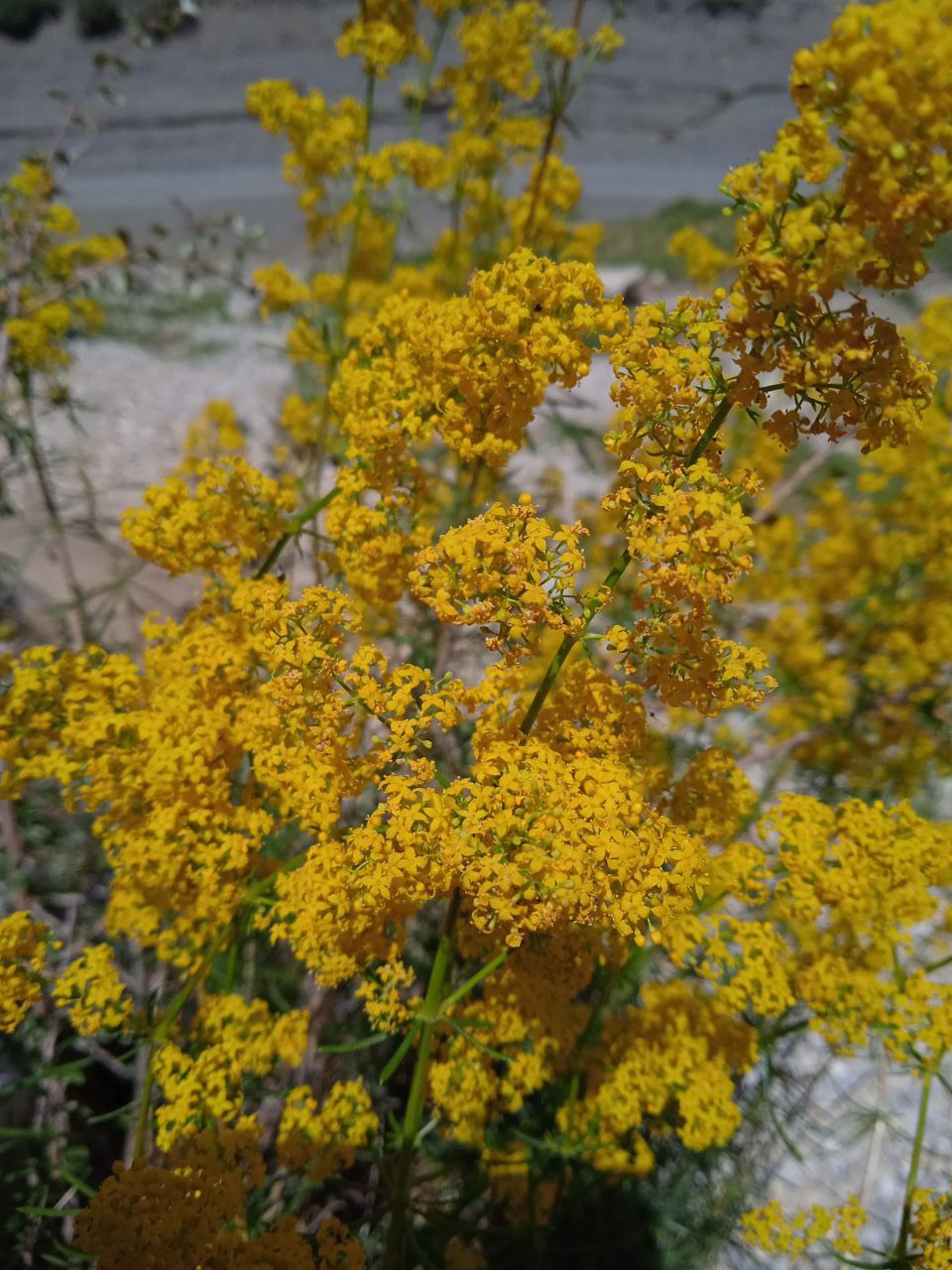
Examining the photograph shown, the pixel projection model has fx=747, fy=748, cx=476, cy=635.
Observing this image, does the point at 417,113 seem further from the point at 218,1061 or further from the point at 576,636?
the point at 218,1061

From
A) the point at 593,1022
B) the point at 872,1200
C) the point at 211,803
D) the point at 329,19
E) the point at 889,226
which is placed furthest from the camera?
the point at 329,19

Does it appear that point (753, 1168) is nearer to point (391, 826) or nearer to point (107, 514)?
point (391, 826)

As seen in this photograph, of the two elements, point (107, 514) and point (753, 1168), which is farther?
point (107, 514)

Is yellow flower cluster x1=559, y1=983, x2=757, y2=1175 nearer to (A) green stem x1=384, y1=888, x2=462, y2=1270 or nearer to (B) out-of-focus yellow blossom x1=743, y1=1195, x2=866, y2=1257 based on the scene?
(B) out-of-focus yellow blossom x1=743, y1=1195, x2=866, y2=1257

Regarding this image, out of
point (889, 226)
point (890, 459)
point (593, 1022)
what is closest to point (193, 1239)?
point (593, 1022)

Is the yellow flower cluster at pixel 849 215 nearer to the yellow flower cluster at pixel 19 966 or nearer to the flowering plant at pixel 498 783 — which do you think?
the flowering plant at pixel 498 783

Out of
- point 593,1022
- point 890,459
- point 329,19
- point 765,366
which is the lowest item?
point 593,1022

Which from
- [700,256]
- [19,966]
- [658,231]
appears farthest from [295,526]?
[658,231]

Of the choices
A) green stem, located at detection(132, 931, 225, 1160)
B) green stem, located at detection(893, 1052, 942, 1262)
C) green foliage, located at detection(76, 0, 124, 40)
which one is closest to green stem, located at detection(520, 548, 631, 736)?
green stem, located at detection(132, 931, 225, 1160)

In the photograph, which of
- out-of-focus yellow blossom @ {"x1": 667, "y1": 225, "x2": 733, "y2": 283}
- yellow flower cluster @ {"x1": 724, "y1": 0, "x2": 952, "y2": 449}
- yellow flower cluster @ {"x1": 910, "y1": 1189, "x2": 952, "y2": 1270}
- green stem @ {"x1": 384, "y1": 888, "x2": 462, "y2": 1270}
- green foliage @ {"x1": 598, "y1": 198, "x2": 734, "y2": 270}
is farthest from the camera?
green foliage @ {"x1": 598, "y1": 198, "x2": 734, "y2": 270}
